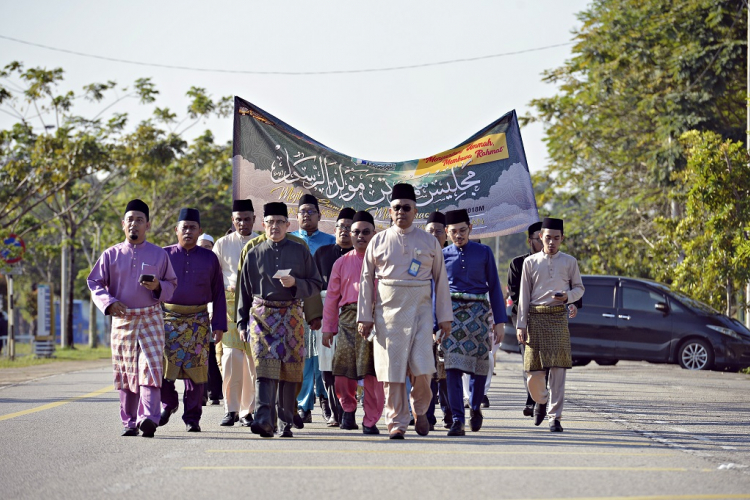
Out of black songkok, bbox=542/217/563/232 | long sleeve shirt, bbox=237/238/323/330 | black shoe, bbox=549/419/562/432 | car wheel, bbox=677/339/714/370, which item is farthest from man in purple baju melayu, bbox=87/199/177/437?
car wheel, bbox=677/339/714/370

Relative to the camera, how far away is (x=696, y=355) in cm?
2098

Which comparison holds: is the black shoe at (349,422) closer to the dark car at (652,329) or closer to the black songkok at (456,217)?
the black songkok at (456,217)

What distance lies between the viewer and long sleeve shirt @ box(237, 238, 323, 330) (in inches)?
375

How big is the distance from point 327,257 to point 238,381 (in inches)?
57.3

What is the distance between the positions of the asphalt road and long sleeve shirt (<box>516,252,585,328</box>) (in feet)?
3.63

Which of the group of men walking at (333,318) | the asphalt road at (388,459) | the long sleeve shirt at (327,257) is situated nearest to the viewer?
the asphalt road at (388,459)

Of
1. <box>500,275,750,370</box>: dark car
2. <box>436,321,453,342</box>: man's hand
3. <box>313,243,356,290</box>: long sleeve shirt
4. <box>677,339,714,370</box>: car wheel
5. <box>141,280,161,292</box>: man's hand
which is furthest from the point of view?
<box>677,339,714,370</box>: car wheel

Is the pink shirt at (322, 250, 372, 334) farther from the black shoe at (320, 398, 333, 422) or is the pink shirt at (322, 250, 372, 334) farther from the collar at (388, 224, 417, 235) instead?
the black shoe at (320, 398, 333, 422)

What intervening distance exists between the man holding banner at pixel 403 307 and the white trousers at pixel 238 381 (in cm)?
159

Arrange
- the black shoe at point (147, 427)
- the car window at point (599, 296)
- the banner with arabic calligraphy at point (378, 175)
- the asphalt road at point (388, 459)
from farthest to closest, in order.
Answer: the car window at point (599, 296) → the banner with arabic calligraphy at point (378, 175) → the black shoe at point (147, 427) → the asphalt road at point (388, 459)

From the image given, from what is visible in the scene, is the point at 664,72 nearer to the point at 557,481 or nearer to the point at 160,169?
the point at 160,169

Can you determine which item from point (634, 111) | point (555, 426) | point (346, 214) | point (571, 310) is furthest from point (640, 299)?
point (555, 426)

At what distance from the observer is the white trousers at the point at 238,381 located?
10.5 metres

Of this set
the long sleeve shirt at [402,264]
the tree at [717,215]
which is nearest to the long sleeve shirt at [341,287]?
the long sleeve shirt at [402,264]
